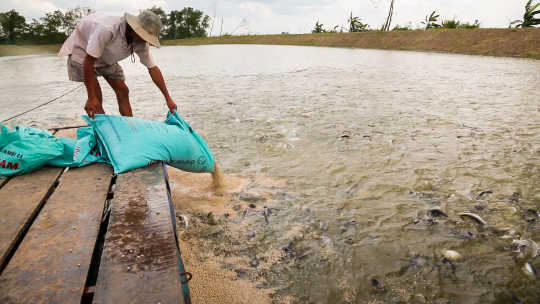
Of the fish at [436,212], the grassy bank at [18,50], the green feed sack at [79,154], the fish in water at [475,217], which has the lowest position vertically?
the fish at [436,212]

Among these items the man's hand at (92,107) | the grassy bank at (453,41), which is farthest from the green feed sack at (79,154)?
the grassy bank at (453,41)

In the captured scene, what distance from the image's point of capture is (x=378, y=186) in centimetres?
311

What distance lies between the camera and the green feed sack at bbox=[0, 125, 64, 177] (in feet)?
7.16

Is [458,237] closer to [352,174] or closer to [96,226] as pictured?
[352,174]

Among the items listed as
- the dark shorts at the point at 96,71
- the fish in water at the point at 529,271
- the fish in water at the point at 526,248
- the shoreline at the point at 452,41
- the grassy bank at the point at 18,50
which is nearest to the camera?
the fish in water at the point at 529,271

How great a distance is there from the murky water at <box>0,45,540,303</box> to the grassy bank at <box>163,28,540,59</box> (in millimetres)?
13587

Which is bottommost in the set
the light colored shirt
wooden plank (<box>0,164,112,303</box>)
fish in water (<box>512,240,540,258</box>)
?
fish in water (<box>512,240,540,258</box>)

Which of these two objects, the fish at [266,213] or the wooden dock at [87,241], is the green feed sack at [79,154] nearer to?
the wooden dock at [87,241]

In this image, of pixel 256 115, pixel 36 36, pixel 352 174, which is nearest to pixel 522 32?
pixel 256 115

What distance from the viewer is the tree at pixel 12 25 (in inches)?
2228

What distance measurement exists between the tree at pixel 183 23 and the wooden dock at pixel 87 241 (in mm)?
85083

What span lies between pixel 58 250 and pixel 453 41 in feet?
82.7

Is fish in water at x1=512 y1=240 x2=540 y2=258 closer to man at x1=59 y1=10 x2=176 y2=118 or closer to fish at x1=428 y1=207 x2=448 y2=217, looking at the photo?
fish at x1=428 y1=207 x2=448 y2=217

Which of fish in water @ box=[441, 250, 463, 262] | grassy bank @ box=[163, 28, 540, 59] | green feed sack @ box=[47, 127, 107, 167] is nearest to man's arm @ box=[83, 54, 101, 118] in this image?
green feed sack @ box=[47, 127, 107, 167]
